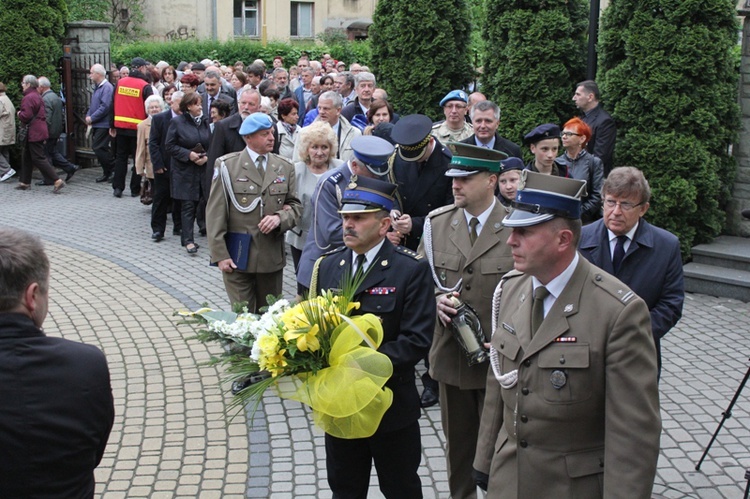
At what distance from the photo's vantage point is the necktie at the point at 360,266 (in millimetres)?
4614

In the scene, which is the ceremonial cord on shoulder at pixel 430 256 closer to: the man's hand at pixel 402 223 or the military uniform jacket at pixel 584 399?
the man's hand at pixel 402 223

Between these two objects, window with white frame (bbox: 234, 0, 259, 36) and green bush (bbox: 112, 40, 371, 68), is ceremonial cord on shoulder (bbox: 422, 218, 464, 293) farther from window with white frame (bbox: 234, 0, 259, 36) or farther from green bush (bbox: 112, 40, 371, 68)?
window with white frame (bbox: 234, 0, 259, 36)

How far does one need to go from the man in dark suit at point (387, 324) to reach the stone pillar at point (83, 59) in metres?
15.1

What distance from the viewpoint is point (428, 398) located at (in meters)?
7.18

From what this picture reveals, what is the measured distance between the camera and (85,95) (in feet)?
61.0

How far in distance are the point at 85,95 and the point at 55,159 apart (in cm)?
176

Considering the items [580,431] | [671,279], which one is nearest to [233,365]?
[580,431]

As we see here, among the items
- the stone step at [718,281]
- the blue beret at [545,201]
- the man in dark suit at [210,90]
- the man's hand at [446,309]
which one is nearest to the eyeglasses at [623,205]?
the man's hand at [446,309]

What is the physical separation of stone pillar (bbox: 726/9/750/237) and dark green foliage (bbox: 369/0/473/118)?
3806 mm

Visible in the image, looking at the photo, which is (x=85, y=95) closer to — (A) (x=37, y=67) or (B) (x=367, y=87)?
(A) (x=37, y=67)

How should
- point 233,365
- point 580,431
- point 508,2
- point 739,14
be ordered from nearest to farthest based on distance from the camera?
point 580,431 < point 233,365 < point 739,14 < point 508,2

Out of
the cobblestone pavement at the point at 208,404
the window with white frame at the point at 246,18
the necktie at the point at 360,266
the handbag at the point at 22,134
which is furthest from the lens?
the window with white frame at the point at 246,18

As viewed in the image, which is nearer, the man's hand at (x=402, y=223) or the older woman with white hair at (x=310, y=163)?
the man's hand at (x=402, y=223)

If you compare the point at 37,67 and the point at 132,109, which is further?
the point at 37,67
